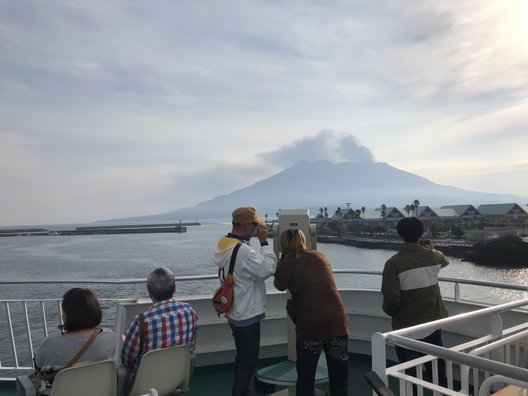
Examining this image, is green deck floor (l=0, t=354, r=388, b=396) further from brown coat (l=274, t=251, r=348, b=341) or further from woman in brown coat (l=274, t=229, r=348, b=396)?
brown coat (l=274, t=251, r=348, b=341)

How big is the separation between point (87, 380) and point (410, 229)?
7.27 ft

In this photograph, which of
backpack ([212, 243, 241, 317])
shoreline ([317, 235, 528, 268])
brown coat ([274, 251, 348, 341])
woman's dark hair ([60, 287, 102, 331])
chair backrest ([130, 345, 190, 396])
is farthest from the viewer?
shoreline ([317, 235, 528, 268])

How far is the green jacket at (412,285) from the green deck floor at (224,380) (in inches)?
51.1

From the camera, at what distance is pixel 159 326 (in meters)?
2.50

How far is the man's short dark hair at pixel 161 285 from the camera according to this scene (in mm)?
2586

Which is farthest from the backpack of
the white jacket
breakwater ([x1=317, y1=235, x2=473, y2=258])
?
breakwater ([x1=317, y1=235, x2=473, y2=258])

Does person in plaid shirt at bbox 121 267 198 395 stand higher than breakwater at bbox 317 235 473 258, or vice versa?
person in plaid shirt at bbox 121 267 198 395

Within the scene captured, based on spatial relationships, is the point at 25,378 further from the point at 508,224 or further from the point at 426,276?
the point at 508,224

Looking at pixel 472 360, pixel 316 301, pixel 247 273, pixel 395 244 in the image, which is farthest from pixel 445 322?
pixel 395 244

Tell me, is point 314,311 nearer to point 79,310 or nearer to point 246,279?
point 246,279

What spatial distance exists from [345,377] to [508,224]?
284ft

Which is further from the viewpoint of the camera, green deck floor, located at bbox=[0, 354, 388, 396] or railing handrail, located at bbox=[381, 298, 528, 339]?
green deck floor, located at bbox=[0, 354, 388, 396]

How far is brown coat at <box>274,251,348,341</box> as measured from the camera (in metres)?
2.77

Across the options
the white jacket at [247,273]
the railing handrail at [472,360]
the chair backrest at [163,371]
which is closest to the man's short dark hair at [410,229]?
the white jacket at [247,273]
